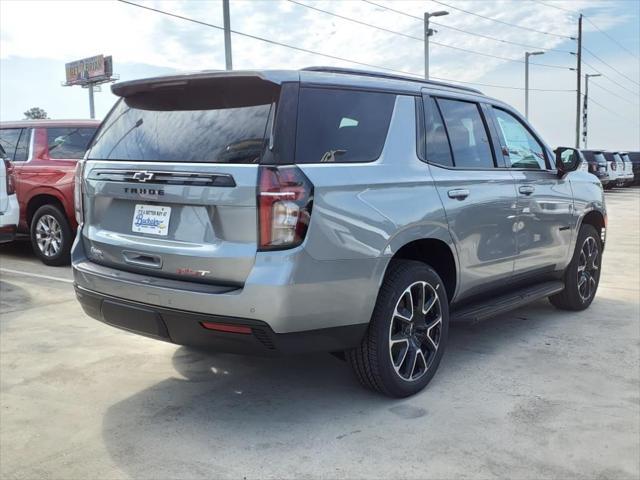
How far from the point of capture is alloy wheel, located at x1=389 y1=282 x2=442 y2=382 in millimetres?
3541

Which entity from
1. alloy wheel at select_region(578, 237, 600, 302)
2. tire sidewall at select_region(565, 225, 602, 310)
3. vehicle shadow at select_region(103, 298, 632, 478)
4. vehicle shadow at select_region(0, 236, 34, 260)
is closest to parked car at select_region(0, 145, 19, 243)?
vehicle shadow at select_region(0, 236, 34, 260)

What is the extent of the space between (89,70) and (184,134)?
59.8 meters

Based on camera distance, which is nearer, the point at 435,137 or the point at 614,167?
the point at 435,137

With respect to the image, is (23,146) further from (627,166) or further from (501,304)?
(627,166)

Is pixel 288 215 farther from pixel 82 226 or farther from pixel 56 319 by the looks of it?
pixel 56 319

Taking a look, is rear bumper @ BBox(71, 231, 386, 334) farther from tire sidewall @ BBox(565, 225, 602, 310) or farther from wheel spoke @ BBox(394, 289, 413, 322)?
tire sidewall @ BBox(565, 225, 602, 310)

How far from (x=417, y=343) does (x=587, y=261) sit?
9.26ft

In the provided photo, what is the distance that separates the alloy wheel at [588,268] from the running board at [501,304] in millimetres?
590

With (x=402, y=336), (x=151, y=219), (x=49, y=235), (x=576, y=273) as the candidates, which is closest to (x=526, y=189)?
(x=576, y=273)

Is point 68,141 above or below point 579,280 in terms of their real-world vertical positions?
above

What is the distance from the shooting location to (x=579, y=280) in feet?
18.4

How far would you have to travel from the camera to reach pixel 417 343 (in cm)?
368

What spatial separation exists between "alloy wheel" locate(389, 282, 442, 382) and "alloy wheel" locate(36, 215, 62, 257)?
5579 millimetres

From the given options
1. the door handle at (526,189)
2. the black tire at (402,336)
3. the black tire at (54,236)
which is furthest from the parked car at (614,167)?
the black tire at (402,336)
